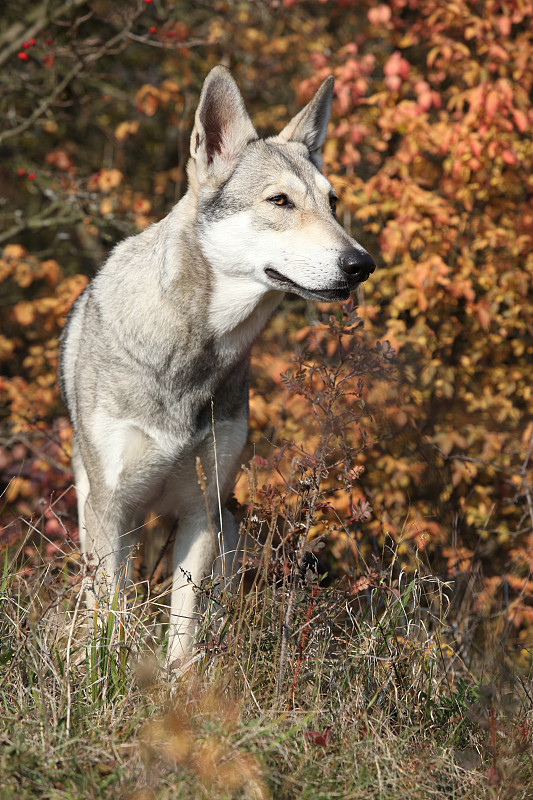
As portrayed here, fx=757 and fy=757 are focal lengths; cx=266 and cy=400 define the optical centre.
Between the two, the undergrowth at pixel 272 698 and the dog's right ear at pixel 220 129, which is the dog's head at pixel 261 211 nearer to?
the dog's right ear at pixel 220 129

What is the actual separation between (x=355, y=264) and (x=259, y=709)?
67.0 inches

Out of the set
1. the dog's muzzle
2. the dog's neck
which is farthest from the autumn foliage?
the dog's muzzle

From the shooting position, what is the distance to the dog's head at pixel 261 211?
10.2 ft

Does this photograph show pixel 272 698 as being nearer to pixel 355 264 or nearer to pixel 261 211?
pixel 355 264

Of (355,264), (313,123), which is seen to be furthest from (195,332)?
(313,123)

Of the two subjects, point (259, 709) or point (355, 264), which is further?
point (355, 264)

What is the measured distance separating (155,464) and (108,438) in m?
0.24

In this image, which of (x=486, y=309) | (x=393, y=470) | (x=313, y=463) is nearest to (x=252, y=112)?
(x=486, y=309)

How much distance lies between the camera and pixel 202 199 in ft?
11.3

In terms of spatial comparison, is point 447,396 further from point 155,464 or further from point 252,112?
point 252,112

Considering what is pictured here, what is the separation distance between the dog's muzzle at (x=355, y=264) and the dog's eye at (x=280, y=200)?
0.45 metres

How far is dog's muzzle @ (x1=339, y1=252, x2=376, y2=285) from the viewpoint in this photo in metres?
3.05

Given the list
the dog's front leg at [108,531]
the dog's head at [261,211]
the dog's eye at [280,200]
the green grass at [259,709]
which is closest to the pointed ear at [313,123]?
the dog's head at [261,211]

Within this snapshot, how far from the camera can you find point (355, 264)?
3.04 meters
